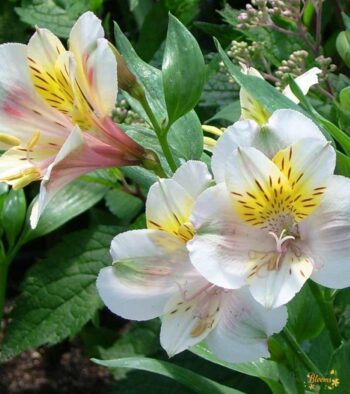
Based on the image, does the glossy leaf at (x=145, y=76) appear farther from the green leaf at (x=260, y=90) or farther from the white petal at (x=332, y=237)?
the white petal at (x=332, y=237)

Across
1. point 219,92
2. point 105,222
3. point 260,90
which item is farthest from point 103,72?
point 105,222

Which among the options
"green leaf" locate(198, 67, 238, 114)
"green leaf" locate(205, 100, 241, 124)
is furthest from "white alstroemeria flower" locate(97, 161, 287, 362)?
"green leaf" locate(198, 67, 238, 114)

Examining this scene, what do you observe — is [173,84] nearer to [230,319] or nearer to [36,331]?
[230,319]

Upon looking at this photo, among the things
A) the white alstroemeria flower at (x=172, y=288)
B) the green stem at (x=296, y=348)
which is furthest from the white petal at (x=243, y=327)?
the green stem at (x=296, y=348)

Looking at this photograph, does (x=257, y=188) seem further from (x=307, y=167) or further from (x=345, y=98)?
(x=345, y=98)

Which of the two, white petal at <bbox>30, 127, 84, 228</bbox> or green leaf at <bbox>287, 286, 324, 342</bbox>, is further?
green leaf at <bbox>287, 286, 324, 342</bbox>

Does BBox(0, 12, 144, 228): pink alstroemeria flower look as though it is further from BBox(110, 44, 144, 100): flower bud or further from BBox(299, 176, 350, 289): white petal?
BBox(299, 176, 350, 289): white petal

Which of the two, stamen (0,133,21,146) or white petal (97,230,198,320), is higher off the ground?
stamen (0,133,21,146)
